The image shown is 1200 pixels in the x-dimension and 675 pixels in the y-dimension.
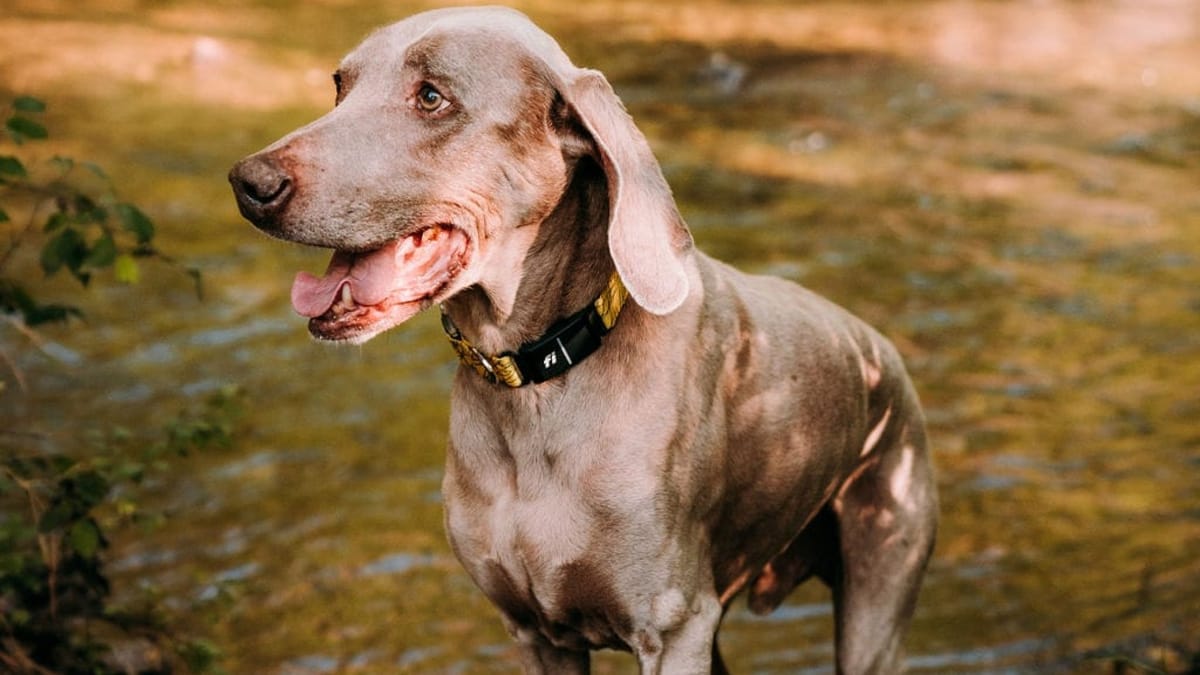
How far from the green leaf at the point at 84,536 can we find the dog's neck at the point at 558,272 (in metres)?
1.37

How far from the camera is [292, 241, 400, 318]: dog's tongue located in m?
3.36

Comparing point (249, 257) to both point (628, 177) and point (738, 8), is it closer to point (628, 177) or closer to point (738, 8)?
point (628, 177)

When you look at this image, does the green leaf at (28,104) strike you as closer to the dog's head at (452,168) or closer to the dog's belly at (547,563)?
the dog's head at (452,168)

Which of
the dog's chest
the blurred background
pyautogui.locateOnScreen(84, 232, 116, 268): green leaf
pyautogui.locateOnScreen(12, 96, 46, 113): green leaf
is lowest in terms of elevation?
the blurred background

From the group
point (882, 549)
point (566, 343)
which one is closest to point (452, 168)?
point (566, 343)

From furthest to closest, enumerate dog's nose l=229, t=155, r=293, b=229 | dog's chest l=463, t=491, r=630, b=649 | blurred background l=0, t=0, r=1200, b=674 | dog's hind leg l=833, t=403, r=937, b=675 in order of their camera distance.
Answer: blurred background l=0, t=0, r=1200, b=674, dog's hind leg l=833, t=403, r=937, b=675, dog's chest l=463, t=491, r=630, b=649, dog's nose l=229, t=155, r=293, b=229

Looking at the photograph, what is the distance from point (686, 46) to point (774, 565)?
1239 cm

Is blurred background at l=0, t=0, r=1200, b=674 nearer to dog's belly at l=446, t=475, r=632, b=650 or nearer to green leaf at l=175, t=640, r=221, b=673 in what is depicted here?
green leaf at l=175, t=640, r=221, b=673

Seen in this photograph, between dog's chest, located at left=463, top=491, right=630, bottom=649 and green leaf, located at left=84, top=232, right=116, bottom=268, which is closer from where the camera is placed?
dog's chest, located at left=463, top=491, right=630, bottom=649

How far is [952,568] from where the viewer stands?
6.49 m

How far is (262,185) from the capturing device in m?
3.19

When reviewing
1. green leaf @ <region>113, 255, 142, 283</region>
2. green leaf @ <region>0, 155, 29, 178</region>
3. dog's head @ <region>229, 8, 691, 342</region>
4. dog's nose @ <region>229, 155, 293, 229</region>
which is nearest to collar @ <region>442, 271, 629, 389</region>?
dog's head @ <region>229, 8, 691, 342</region>

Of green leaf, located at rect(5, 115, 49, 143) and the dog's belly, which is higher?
green leaf, located at rect(5, 115, 49, 143)

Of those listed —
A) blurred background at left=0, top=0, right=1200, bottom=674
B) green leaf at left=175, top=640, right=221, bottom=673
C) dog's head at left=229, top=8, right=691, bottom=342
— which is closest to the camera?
dog's head at left=229, top=8, right=691, bottom=342
